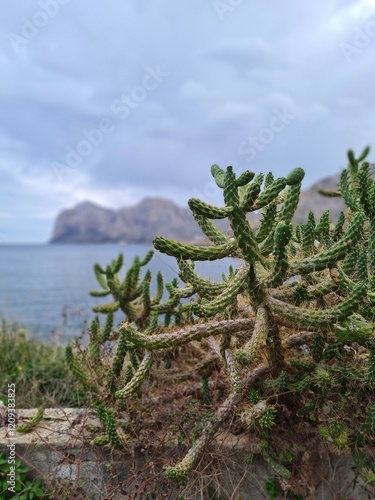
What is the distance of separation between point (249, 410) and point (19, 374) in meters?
3.63

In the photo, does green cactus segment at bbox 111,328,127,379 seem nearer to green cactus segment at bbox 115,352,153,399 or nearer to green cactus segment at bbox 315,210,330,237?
green cactus segment at bbox 115,352,153,399

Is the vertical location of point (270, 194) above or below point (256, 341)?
above

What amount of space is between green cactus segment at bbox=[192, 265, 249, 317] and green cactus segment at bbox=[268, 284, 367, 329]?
26 cm

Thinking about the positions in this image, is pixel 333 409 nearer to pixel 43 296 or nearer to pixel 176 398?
pixel 176 398

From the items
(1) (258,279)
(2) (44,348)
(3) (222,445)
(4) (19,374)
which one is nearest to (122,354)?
(3) (222,445)

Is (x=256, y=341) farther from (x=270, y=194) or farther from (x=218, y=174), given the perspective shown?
(x=218, y=174)

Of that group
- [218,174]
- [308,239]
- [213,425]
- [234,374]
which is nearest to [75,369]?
[213,425]

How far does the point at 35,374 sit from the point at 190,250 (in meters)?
3.86

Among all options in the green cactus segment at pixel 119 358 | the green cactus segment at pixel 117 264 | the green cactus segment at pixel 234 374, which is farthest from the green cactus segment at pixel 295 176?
the green cactus segment at pixel 117 264

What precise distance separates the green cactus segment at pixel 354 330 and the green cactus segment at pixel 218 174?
1240mm

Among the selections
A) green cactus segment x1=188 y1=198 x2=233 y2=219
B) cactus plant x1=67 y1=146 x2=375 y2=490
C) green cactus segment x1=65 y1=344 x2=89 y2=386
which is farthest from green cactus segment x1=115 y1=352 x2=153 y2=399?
green cactus segment x1=188 y1=198 x2=233 y2=219

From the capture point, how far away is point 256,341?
3.19 m

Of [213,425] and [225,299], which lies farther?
[213,425]

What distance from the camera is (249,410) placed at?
11.3 feet
